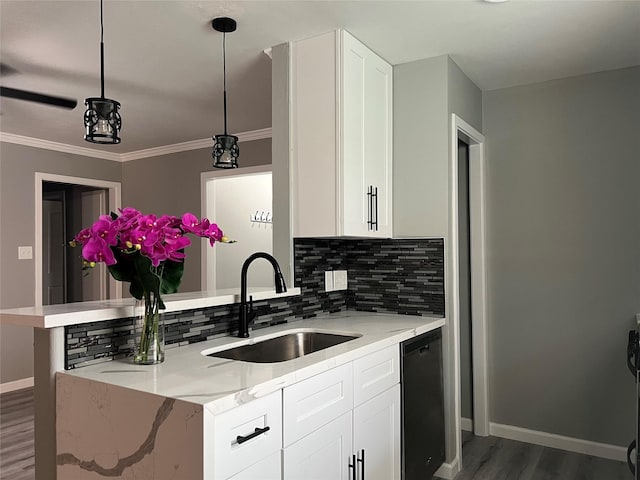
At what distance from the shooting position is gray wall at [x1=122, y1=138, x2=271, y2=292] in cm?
489

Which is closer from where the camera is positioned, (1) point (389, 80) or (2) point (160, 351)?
(2) point (160, 351)

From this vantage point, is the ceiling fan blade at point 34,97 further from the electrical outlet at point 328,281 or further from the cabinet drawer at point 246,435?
Answer: the cabinet drawer at point 246,435

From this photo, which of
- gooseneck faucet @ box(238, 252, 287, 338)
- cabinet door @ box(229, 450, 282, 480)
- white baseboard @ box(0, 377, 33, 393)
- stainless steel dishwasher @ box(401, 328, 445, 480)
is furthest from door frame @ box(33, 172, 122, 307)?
cabinet door @ box(229, 450, 282, 480)

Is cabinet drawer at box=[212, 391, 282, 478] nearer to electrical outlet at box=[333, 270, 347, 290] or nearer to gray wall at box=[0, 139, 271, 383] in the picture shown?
electrical outlet at box=[333, 270, 347, 290]

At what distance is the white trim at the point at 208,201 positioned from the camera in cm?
492

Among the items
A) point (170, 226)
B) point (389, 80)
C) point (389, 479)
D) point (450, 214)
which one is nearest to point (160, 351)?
point (170, 226)

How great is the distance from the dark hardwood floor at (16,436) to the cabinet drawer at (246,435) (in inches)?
78.7

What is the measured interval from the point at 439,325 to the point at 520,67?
1602mm

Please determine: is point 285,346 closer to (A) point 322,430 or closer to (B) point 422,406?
(A) point 322,430

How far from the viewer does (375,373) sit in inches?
83.1

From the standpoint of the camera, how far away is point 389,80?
116 inches

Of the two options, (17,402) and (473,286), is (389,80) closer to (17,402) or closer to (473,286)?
(473,286)

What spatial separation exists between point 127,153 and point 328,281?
143 inches

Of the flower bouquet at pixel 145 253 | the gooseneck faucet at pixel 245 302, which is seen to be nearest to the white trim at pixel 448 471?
the gooseneck faucet at pixel 245 302
